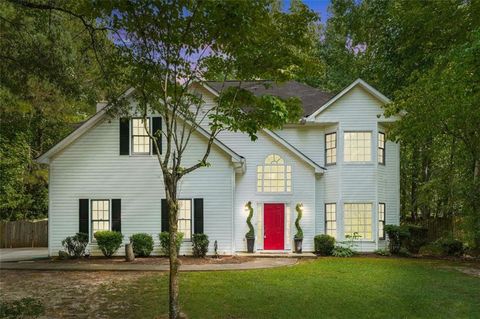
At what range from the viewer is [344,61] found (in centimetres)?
2817

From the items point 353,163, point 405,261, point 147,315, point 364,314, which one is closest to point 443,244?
point 405,261

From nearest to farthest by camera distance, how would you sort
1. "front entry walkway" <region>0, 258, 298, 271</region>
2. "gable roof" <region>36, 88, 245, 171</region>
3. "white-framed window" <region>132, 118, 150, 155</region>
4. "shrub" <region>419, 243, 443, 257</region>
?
"front entry walkway" <region>0, 258, 298, 271</region> < "gable roof" <region>36, 88, 245, 171</region> < "white-framed window" <region>132, 118, 150, 155</region> < "shrub" <region>419, 243, 443, 257</region>

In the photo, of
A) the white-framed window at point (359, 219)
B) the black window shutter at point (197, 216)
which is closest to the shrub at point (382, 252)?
the white-framed window at point (359, 219)

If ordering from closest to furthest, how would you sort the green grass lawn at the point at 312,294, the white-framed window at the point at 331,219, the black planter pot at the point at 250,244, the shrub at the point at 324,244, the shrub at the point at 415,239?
1. the green grass lawn at the point at 312,294
2. the shrub at the point at 324,244
3. the black planter pot at the point at 250,244
4. the white-framed window at the point at 331,219
5. the shrub at the point at 415,239

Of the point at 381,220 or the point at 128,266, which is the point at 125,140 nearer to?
the point at 128,266

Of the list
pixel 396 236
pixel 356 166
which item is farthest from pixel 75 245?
pixel 396 236

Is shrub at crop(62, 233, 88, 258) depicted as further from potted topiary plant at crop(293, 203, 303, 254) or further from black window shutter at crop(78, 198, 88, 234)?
potted topiary plant at crop(293, 203, 303, 254)

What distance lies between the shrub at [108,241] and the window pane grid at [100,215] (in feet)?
1.78

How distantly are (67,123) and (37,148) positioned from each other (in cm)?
247

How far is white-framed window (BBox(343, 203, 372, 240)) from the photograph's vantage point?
19156 mm

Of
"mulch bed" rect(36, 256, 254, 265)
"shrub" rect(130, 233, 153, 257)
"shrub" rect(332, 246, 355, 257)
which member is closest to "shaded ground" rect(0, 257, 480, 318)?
"mulch bed" rect(36, 256, 254, 265)

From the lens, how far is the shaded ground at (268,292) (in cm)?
919

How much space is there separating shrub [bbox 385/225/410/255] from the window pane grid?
1206 cm

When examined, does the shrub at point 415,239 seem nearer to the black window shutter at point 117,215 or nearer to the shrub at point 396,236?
the shrub at point 396,236
